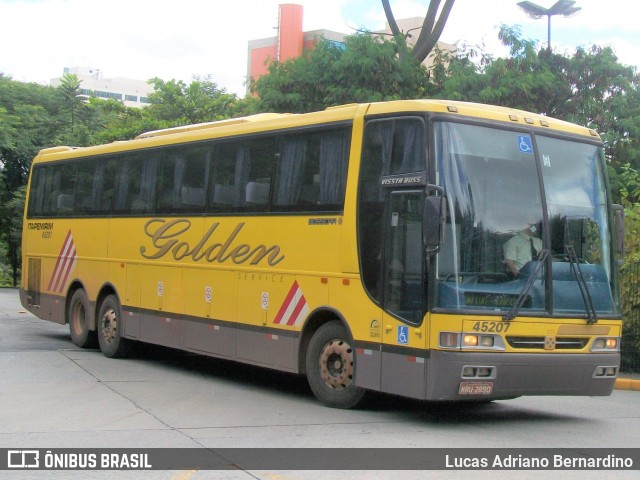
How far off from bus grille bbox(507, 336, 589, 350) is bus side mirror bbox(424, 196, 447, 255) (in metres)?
1.32

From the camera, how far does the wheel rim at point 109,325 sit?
1619cm

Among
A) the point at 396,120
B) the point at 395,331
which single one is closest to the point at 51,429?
the point at 395,331

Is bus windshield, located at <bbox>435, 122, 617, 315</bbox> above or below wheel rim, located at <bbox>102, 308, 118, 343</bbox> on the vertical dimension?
above

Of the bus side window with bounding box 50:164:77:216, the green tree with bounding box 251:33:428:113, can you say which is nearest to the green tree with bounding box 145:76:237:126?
the green tree with bounding box 251:33:428:113

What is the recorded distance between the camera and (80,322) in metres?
A: 17.5

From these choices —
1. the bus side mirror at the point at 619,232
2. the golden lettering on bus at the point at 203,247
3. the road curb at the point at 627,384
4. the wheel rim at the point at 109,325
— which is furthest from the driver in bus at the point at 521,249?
the wheel rim at the point at 109,325

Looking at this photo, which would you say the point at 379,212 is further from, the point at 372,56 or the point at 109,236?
the point at 372,56

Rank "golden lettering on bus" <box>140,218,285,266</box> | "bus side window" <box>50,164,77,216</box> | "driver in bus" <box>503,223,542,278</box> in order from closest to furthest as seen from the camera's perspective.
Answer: "driver in bus" <box>503,223,542,278</box> → "golden lettering on bus" <box>140,218,285,266</box> → "bus side window" <box>50,164,77,216</box>

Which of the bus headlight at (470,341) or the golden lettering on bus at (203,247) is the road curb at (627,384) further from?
the golden lettering on bus at (203,247)

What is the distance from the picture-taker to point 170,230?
47.9 ft

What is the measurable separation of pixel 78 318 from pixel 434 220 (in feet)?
33.1

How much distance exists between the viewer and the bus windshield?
9.64m

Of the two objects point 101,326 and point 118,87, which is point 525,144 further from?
point 118,87

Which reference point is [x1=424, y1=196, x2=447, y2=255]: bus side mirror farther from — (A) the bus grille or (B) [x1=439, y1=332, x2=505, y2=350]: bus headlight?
(A) the bus grille
